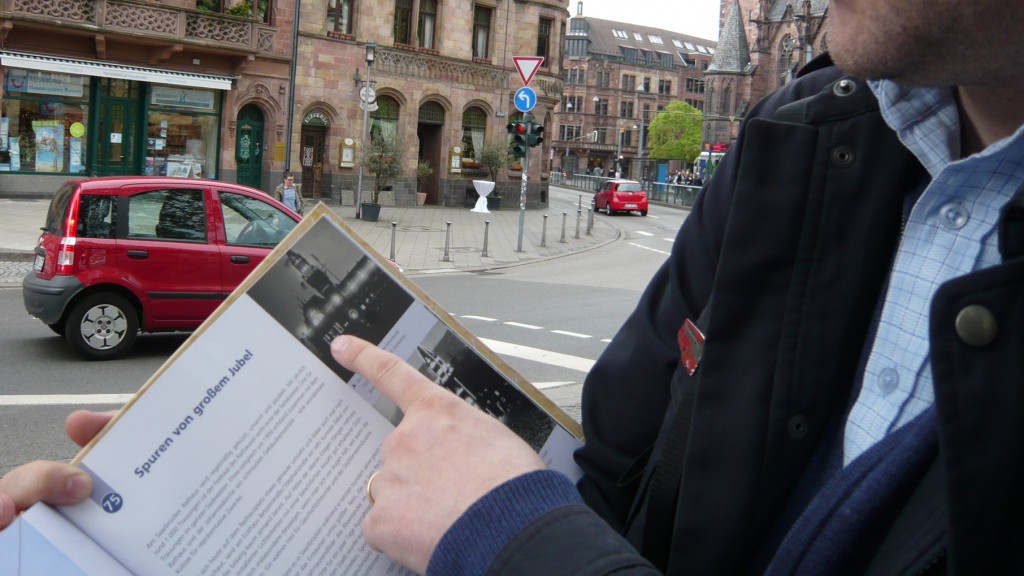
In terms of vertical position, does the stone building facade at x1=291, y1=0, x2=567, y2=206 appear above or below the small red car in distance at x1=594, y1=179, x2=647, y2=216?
above

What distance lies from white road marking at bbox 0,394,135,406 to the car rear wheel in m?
1.75

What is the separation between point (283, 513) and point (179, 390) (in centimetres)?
19

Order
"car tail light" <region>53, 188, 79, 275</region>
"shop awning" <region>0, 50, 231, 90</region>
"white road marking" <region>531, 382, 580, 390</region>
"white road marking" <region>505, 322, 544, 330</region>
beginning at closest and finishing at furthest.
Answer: "white road marking" <region>531, 382, 580, 390</region> → "car tail light" <region>53, 188, 79, 275</region> → "white road marking" <region>505, 322, 544, 330</region> → "shop awning" <region>0, 50, 231, 90</region>

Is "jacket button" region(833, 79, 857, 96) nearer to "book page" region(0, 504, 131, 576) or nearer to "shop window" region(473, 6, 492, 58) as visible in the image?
"book page" region(0, 504, 131, 576)

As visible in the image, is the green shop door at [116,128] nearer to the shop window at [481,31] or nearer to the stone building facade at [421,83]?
the stone building facade at [421,83]

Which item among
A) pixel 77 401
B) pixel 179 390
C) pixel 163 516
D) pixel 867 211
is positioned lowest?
pixel 77 401

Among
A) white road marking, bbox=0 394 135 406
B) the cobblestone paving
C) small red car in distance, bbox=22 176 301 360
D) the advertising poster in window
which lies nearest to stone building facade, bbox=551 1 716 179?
the advertising poster in window

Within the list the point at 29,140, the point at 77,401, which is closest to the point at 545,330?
the point at 77,401

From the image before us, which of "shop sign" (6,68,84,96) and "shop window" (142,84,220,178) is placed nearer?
"shop sign" (6,68,84,96)

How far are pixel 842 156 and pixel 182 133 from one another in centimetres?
3120

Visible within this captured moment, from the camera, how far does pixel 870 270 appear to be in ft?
3.94

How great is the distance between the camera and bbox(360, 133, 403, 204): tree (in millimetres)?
31688

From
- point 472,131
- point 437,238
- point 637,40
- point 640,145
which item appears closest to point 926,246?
point 437,238

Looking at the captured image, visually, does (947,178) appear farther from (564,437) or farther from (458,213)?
(458,213)
